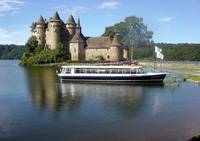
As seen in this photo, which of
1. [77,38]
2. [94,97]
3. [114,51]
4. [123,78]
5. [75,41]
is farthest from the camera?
[77,38]

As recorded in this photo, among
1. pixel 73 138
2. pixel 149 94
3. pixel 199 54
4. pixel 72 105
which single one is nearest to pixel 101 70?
pixel 149 94

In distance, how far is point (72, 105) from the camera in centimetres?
3838

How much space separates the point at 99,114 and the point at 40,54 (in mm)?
98481

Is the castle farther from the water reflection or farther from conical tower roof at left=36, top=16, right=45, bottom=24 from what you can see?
the water reflection

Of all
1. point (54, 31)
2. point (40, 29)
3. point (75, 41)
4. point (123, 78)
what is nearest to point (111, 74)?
point (123, 78)

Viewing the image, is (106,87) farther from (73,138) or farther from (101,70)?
(73,138)

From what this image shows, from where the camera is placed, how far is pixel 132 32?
169375mm

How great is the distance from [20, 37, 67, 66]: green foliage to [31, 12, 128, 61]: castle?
2.49 metres

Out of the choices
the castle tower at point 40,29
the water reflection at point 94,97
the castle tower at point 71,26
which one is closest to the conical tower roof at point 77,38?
the castle tower at point 71,26

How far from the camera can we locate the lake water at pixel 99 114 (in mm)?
26469

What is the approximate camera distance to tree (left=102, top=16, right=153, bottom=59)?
16505 centimetres

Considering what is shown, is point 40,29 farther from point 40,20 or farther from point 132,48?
point 132,48

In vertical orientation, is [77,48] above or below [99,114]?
above

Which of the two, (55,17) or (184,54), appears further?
(184,54)
